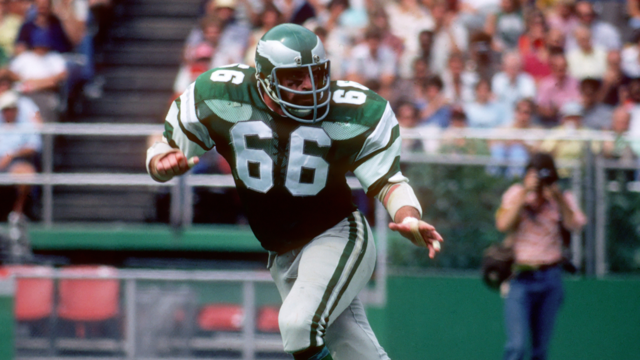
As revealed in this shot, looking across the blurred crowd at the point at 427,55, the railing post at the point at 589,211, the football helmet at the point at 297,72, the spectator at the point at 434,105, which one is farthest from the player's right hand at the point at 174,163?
the spectator at the point at 434,105

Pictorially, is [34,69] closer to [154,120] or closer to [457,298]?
[154,120]

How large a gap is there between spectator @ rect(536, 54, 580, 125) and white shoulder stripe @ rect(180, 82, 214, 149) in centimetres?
510

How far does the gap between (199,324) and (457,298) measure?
227 cm

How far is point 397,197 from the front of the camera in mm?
4086

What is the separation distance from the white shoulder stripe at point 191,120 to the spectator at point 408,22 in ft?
17.7

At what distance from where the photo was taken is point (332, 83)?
442 cm

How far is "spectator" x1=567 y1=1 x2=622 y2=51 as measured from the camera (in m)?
9.51

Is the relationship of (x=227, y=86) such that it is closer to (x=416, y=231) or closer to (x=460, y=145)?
(x=416, y=231)

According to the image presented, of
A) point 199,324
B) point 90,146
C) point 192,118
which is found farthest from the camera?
point 90,146

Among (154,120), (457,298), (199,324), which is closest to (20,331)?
(199,324)

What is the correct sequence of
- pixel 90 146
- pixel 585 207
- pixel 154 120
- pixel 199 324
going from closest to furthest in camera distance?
pixel 585 207 → pixel 199 324 → pixel 90 146 → pixel 154 120

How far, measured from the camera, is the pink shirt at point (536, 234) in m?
6.78

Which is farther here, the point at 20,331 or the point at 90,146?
the point at 90,146

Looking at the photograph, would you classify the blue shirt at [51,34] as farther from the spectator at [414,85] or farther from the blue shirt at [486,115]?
the blue shirt at [486,115]
